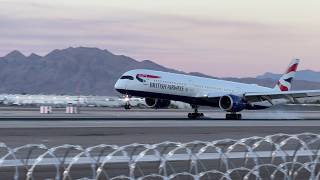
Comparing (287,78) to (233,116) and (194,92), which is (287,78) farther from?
(194,92)

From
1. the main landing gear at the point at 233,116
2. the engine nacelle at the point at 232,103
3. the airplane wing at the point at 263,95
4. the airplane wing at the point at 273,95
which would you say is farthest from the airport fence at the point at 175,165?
the airplane wing at the point at 273,95

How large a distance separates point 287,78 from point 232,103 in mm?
15818

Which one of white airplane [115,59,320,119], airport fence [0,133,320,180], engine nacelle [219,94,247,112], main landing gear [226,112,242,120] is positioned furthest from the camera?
main landing gear [226,112,242,120]

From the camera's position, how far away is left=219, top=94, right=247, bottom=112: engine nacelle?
2504 inches

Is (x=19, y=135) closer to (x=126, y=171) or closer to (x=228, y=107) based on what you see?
(x=126, y=171)

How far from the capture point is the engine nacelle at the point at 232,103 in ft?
209

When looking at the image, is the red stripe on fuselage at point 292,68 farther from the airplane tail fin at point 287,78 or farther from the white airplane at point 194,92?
the white airplane at point 194,92

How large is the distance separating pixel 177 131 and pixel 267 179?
2203 cm

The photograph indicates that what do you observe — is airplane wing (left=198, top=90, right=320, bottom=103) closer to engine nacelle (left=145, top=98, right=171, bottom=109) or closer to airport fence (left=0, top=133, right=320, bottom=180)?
engine nacelle (left=145, top=98, right=171, bottom=109)

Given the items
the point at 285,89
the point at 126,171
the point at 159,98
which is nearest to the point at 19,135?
the point at 126,171

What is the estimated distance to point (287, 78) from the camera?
77312 mm

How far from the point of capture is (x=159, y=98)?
211 feet

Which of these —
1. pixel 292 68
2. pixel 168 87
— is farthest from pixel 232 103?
pixel 292 68

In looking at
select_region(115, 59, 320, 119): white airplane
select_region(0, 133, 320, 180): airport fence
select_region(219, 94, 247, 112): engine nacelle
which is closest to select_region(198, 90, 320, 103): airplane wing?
select_region(115, 59, 320, 119): white airplane
